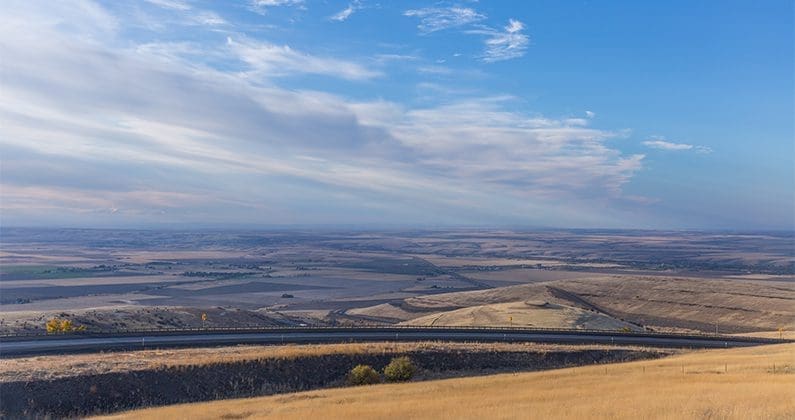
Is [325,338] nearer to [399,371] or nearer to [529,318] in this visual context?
[399,371]

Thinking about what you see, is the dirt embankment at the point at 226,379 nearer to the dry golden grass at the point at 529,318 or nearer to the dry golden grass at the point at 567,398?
the dry golden grass at the point at 567,398

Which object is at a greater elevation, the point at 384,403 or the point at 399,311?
the point at 384,403

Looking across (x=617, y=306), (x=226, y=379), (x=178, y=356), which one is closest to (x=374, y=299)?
(x=617, y=306)

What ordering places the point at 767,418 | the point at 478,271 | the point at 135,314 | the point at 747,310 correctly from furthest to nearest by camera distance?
the point at 478,271
the point at 747,310
the point at 135,314
the point at 767,418

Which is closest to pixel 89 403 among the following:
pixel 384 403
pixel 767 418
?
pixel 384 403

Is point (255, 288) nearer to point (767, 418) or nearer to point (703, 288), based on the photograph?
point (703, 288)

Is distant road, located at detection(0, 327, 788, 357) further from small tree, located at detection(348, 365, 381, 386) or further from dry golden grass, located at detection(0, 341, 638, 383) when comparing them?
small tree, located at detection(348, 365, 381, 386)

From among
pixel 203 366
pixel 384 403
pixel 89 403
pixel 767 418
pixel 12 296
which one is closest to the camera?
pixel 767 418
